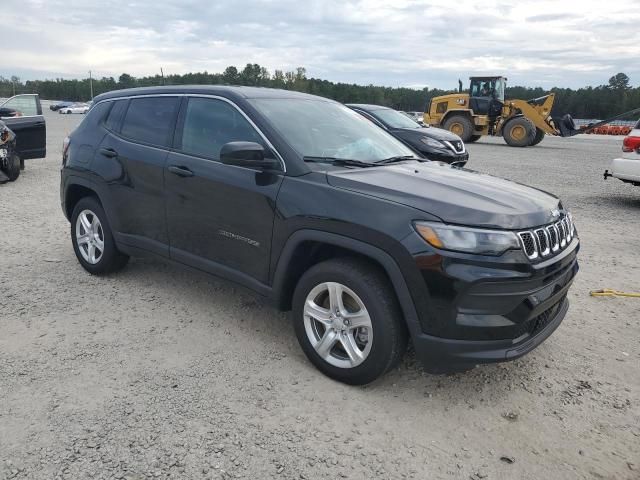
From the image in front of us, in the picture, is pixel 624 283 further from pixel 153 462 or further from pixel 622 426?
pixel 153 462

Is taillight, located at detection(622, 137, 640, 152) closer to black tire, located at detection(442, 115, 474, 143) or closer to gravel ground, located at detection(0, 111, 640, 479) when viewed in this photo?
gravel ground, located at detection(0, 111, 640, 479)

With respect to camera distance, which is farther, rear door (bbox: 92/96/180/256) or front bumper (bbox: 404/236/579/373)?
rear door (bbox: 92/96/180/256)

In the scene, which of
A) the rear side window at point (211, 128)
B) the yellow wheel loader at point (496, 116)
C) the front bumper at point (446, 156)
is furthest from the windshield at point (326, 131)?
the yellow wheel loader at point (496, 116)

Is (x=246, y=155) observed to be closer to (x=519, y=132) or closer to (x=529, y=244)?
(x=529, y=244)

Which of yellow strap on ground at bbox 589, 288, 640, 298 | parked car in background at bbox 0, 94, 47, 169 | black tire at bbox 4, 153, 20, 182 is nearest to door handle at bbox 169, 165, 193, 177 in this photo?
yellow strap on ground at bbox 589, 288, 640, 298

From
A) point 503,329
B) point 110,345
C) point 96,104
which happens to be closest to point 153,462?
point 110,345

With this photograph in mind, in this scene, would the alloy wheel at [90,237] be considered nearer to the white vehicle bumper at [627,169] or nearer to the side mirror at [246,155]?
the side mirror at [246,155]

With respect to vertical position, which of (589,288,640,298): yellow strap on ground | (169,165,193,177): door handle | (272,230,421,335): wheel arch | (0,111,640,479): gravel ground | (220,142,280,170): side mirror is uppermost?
(220,142,280,170): side mirror

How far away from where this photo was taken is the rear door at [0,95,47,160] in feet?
35.3

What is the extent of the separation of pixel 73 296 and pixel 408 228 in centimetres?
310

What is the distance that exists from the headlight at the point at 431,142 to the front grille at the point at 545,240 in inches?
335

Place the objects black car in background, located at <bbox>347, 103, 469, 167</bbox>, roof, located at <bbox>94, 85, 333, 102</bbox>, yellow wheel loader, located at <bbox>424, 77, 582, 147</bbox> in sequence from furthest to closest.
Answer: yellow wheel loader, located at <bbox>424, 77, 582, 147</bbox> < black car in background, located at <bbox>347, 103, 469, 167</bbox> < roof, located at <bbox>94, 85, 333, 102</bbox>

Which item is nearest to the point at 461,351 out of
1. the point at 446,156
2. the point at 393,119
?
the point at 446,156

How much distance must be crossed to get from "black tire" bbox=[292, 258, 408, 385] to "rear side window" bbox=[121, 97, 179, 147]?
185 centimetres
